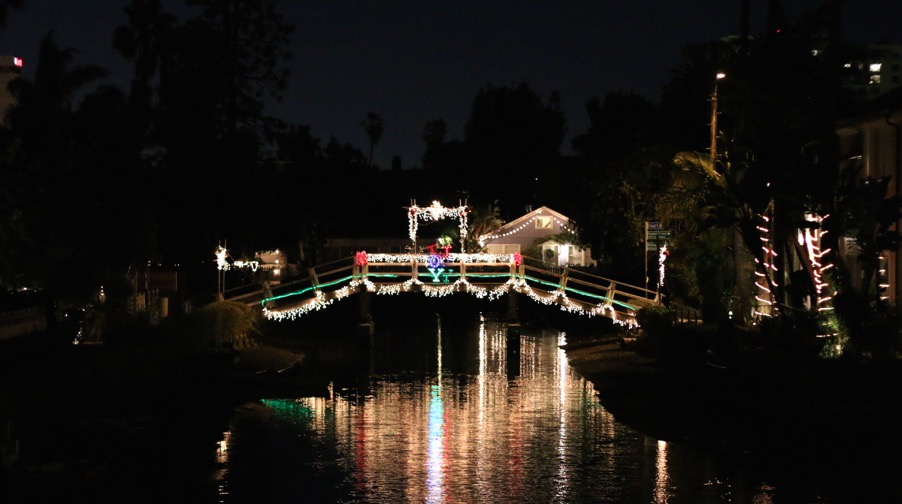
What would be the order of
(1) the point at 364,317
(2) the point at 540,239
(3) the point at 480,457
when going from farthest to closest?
(2) the point at 540,239 < (1) the point at 364,317 < (3) the point at 480,457

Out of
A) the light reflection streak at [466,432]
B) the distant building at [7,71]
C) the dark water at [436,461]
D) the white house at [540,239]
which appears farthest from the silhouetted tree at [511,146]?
the dark water at [436,461]

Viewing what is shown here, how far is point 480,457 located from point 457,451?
0.82 meters

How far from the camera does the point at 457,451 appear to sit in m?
24.3

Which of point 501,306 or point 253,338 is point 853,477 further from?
point 501,306

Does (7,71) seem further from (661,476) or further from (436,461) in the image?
(661,476)

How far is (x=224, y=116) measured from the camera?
5869 centimetres

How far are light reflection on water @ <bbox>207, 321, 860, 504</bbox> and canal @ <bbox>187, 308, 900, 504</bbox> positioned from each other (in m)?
0.03

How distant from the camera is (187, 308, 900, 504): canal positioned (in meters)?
19.9

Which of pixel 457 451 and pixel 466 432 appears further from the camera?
pixel 466 432

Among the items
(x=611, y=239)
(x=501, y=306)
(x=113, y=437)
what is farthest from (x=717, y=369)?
(x=501, y=306)

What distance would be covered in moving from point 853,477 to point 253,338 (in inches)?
1126

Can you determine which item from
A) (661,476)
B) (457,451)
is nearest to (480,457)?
(457,451)

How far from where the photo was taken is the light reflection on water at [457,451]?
2011 centimetres

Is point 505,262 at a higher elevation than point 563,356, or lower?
higher
